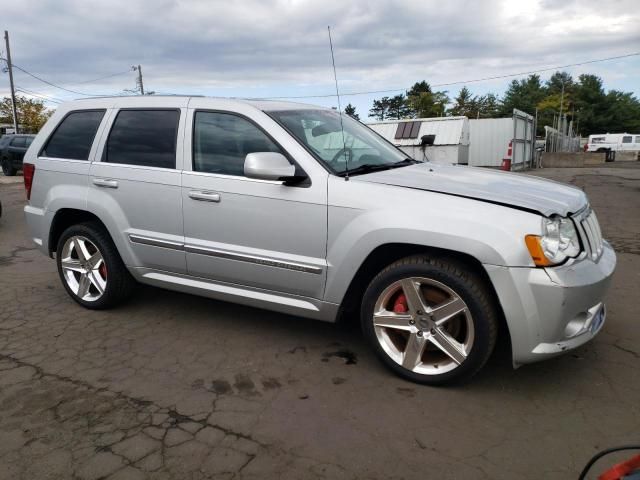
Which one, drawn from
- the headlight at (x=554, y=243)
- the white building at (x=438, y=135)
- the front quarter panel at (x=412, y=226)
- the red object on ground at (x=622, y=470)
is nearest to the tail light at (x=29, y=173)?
the front quarter panel at (x=412, y=226)

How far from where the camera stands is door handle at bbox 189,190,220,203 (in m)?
3.61

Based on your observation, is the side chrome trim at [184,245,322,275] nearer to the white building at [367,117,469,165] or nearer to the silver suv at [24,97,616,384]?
the silver suv at [24,97,616,384]

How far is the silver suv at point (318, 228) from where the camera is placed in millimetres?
2832

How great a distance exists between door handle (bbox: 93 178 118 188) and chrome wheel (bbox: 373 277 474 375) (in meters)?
2.32

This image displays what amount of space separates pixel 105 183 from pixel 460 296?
2.87m

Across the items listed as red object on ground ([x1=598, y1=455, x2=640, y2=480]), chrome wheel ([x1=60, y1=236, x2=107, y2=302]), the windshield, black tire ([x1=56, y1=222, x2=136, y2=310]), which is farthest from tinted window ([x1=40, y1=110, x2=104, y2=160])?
red object on ground ([x1=598, y1=455, x2=640, y2=480])

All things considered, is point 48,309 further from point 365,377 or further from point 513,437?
point 513,437

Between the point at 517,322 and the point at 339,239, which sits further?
the point at 339,239

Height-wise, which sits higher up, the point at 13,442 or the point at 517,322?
the point at 517,322

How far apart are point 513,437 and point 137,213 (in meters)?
2.99

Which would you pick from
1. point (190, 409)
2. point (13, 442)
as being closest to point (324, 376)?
point (190, 409)

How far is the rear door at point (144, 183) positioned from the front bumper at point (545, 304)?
2300mm

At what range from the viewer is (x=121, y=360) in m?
3.57

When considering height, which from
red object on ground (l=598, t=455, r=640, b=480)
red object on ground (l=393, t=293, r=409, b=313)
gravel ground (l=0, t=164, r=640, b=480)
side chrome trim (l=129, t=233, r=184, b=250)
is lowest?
gravel ground (l=0, t=164, r=640, b=480)
